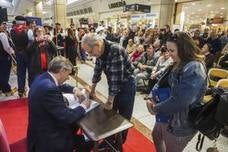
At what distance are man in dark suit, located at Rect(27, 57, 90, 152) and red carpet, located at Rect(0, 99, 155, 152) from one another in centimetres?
114

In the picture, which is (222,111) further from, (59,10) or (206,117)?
(59,10)

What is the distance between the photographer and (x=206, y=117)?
1575 millimetres

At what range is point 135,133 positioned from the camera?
126 inches

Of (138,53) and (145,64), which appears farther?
(138,53)

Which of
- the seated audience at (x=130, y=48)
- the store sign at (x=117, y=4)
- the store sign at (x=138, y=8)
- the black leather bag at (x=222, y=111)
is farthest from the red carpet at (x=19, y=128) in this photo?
the store sign at (x=117, y=4)

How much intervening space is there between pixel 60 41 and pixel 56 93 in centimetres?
640

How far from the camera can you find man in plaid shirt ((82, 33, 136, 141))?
2066mm

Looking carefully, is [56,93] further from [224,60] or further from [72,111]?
[224,60]

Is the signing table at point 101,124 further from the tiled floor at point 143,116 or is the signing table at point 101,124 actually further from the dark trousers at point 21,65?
the dark trousers at point 21,65

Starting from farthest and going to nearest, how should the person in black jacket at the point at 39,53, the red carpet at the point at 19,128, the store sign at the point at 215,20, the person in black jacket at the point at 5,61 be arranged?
the store sign at the point at 215,20 < the person in black jacket at the point at 5,61 < the person in black jacket at the point at 39,53 < the red carpet at the point at 19,128

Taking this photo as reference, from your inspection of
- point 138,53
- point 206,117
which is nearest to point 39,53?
point 138,53

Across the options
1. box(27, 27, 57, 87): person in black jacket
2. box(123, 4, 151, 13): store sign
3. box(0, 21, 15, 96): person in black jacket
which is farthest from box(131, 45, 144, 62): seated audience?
box(123, 4, 151, 13): store sign

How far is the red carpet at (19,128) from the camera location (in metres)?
2.86

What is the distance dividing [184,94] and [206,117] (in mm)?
262
